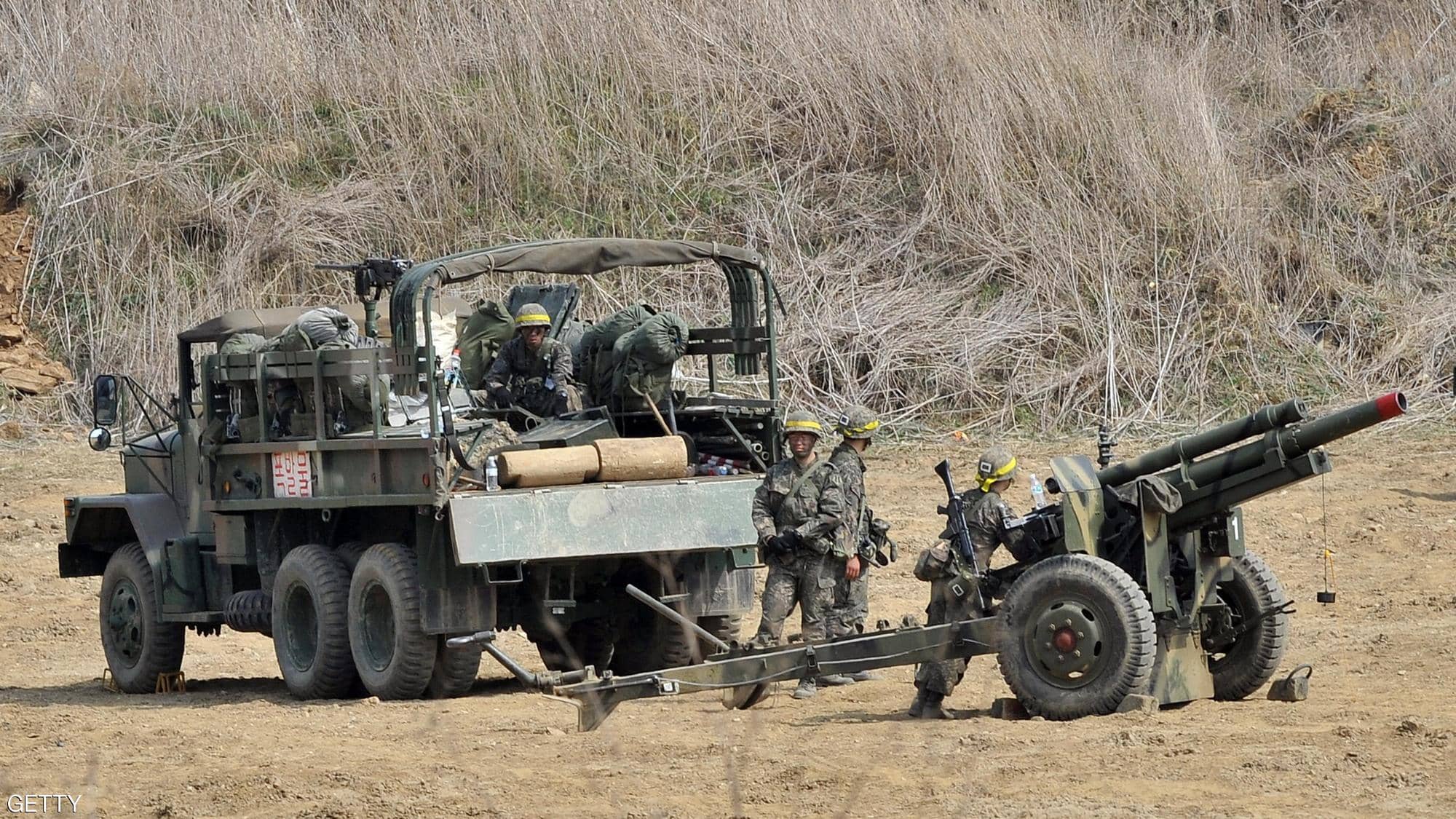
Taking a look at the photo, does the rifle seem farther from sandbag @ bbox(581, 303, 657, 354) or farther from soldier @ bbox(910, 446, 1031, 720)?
sandbag @ bbox(581, 303, 657, 354)

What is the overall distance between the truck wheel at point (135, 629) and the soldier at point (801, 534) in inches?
152

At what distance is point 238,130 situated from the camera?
77.4 feet

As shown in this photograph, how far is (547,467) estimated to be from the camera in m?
10.7

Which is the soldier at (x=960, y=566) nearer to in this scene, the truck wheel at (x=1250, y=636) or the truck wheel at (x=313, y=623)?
the truck wheel at (x=1250, y=636)

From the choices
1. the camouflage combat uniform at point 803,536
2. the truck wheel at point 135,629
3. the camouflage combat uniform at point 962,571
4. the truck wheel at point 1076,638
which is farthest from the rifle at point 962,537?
the truck wheel at point 135,629

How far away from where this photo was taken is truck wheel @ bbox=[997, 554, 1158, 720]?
9117 millimetres

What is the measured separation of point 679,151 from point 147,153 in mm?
5726

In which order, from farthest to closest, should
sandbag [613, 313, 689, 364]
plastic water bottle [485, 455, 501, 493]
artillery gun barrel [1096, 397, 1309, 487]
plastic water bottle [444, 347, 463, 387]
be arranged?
plastic water bottle [444, 347, 463, 387] → sandbag [613, 313, 689, 364] → plastic water bottle [485, 455, 501, 493] → artillery gun barrel [1096, 397, 1309, 487]

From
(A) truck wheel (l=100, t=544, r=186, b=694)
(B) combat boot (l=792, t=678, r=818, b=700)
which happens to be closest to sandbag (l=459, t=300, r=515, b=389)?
(A) truck wheel (l=100, t=544, r=186, b=694)

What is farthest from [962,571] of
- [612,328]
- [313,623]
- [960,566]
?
[313,623]

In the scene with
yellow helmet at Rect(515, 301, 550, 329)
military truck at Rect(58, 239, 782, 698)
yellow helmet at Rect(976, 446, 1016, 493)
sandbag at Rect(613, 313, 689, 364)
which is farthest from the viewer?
yellow helmet at Rect(515, 301, 550, 329)

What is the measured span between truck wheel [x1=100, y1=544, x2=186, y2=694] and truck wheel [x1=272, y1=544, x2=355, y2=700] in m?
1.21

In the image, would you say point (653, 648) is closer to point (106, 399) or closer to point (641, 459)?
point (641, 459)

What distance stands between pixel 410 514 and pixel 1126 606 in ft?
13.1
